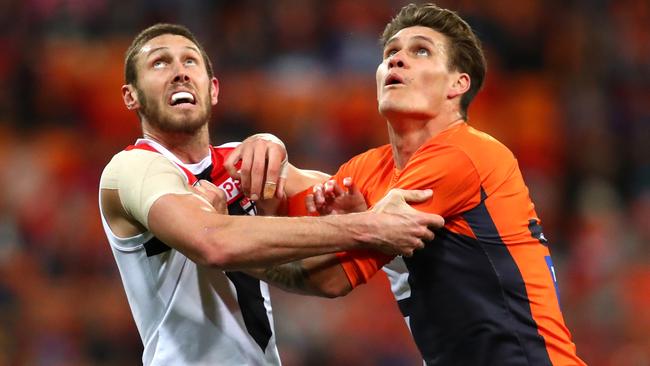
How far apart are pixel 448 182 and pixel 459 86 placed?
713mm

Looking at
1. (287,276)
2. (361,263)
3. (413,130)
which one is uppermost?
(413,130)

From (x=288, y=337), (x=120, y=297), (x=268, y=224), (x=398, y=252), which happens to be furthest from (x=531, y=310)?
(x=120, y=297)

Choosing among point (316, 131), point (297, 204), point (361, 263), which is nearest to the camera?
point (361, 263)

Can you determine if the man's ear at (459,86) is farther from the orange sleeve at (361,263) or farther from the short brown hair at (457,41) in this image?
the orange sleeve at (361,263)

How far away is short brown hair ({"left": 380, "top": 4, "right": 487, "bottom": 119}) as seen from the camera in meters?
4.89

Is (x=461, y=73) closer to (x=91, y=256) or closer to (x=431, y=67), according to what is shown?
(x=431, y=67)

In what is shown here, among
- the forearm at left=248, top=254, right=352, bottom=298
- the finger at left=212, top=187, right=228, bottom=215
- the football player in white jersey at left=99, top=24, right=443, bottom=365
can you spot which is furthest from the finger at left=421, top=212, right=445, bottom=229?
the finger at left=212, top=187, right=228, bottom=215

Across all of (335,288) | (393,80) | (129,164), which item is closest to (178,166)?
(129,164)

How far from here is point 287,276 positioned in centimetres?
457

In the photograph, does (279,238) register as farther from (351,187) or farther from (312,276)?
(351,187)

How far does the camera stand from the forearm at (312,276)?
4.43 metres

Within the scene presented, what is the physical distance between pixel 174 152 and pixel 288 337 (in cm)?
407

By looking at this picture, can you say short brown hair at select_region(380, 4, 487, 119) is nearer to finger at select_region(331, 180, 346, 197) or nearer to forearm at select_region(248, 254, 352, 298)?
finger at select_region(331, 180, 346, 197)

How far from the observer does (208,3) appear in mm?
11391
